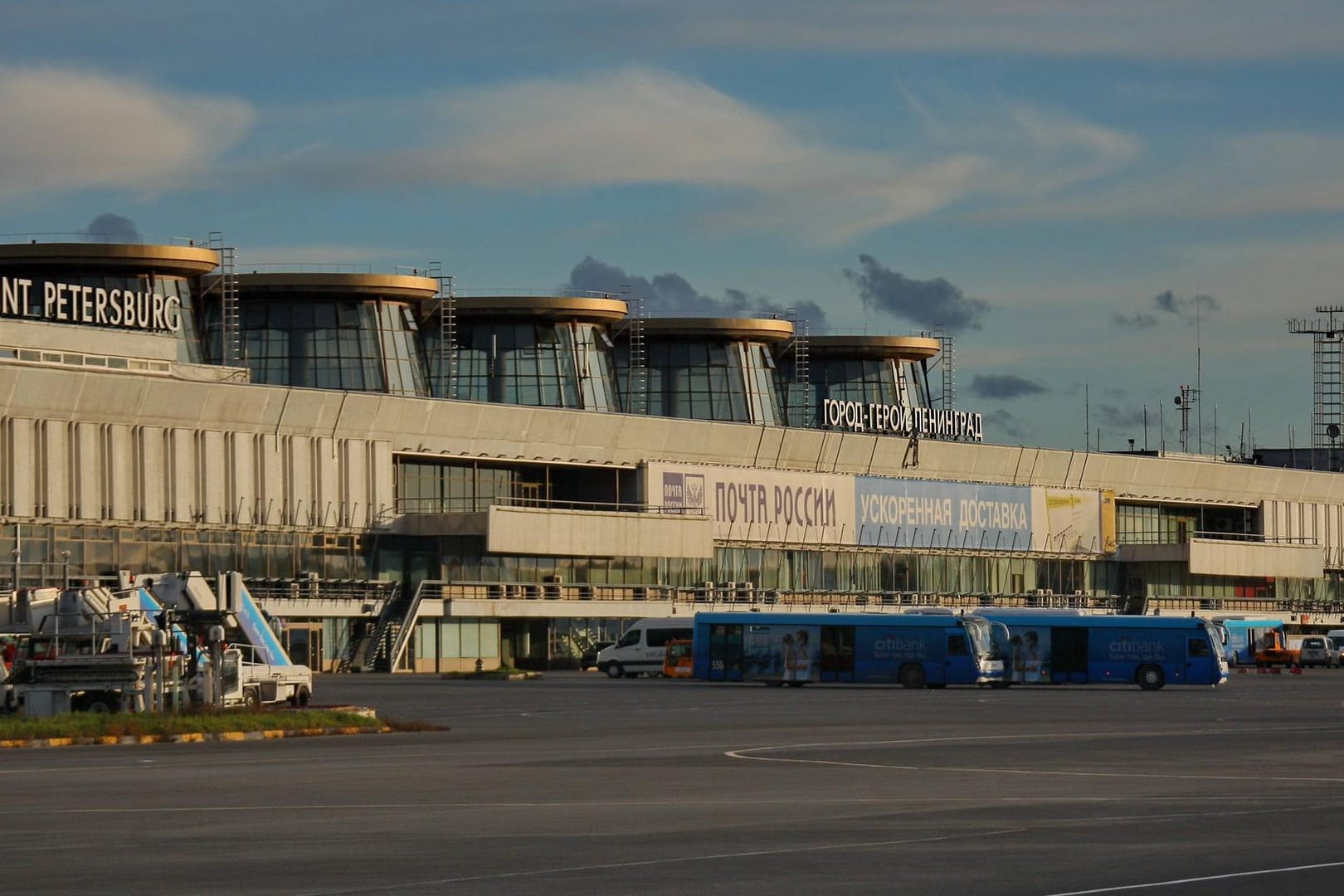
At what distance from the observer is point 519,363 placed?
444 feet

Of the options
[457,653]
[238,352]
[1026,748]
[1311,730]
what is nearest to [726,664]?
[457,653]

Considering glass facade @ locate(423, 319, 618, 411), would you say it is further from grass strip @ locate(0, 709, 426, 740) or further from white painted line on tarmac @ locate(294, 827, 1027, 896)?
A: white painted line on tarmac @ locate(294, 827, 1027, 896)

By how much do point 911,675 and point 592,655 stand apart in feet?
106

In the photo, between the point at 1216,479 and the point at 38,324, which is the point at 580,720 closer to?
the point at 38,324

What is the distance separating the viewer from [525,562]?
106938 mm

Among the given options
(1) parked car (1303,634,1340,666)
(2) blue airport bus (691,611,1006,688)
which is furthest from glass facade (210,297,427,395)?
(1) parked car (1303,634,1340,666)

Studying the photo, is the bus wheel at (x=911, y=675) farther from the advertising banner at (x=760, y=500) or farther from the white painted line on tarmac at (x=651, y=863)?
the white painted line on tarmac at (x=651, y=863)

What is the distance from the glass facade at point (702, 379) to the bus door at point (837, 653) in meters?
71.3

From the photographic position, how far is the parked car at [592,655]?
104625 mm

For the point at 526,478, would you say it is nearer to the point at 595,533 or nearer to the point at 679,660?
the point at 595,533

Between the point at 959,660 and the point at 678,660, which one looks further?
the point at 678,660

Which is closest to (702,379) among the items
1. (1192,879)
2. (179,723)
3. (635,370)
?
(635,370)

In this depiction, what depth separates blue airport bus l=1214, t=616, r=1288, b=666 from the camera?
12206 cm

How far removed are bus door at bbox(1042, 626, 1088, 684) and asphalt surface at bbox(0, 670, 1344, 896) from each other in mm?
31482
